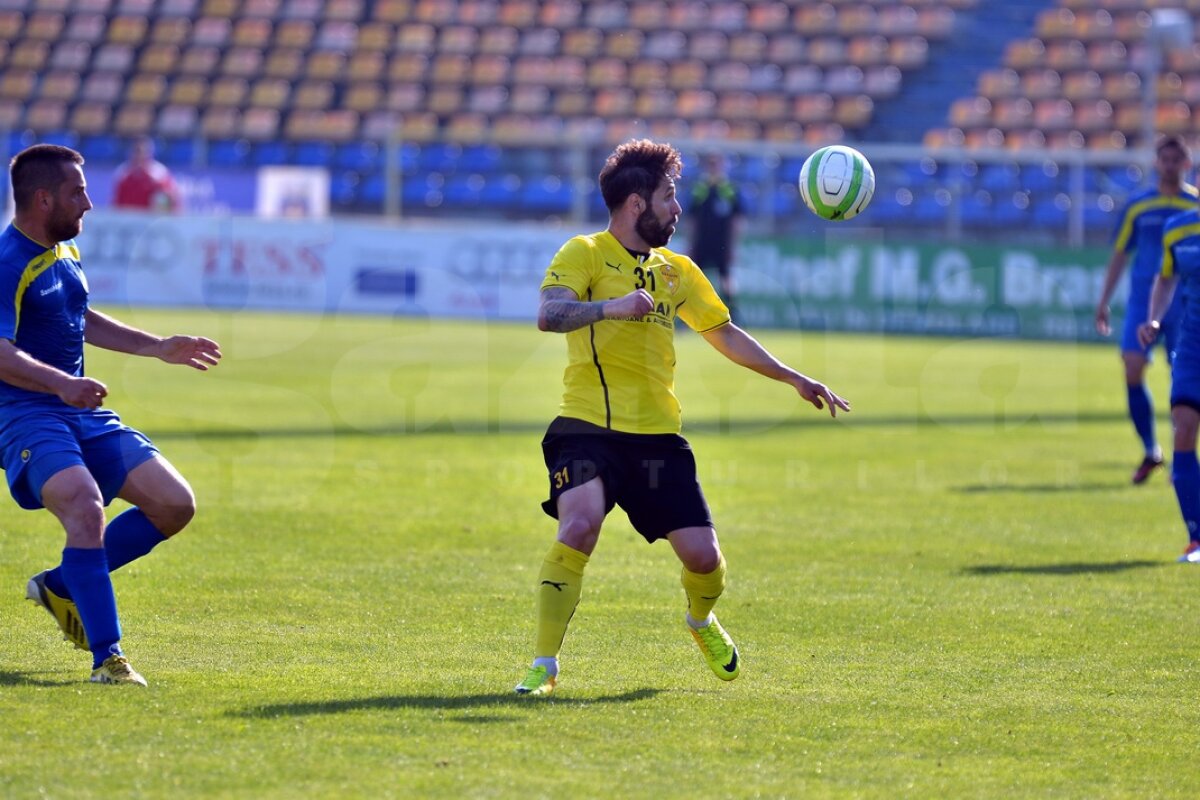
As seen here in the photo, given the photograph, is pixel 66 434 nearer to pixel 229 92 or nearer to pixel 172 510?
pixel 172 510

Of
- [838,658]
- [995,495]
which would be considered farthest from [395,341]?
[838,658]

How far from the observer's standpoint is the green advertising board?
92.6 feet

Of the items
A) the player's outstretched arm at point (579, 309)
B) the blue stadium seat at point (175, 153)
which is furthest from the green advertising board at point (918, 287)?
the player's outstretched arm at point (579, 309)

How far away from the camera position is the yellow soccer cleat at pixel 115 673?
6285mm

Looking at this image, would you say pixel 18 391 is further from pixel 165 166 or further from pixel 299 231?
pixel 165 166

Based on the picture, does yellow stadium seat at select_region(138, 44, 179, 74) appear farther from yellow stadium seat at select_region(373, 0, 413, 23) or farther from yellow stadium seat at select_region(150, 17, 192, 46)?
yellow stadium seat at select_region(373, 0, 413, 23)

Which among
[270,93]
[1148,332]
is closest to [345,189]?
[270,93]

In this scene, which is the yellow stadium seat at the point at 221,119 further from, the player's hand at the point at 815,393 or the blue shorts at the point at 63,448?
the player's hand at the point at 815,393

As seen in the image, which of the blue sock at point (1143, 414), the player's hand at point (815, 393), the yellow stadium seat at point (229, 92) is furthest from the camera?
the yellow stadium seat at point (229, 92)

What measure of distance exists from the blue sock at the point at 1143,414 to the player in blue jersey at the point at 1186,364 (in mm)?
3319

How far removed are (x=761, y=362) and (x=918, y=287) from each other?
22224 millimetres

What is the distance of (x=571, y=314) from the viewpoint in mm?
6324

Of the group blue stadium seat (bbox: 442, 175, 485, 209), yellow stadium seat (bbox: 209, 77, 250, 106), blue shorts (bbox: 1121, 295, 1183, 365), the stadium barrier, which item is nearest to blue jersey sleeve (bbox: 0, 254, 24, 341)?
blue shorts (bbox: 1121, 295, 1183, 365)

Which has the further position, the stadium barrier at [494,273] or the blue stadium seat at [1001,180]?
the blue stadium seat at [1001,180]
